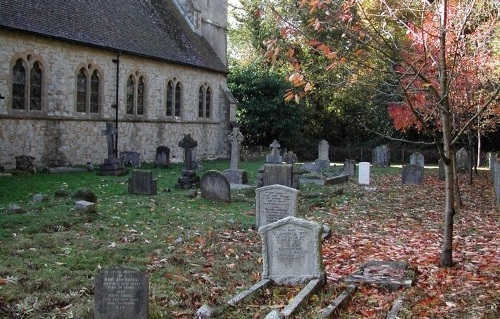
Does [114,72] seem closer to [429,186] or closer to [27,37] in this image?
[27,37]

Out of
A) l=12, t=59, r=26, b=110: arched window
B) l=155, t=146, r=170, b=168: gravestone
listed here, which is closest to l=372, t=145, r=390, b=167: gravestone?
l=155, t=146, r=170, b=168: gravestone

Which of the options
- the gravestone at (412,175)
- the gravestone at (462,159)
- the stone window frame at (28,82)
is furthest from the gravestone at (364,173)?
the stone window frame at (28,82)

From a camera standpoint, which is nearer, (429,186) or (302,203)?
(302,203)

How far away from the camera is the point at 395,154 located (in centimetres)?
4319

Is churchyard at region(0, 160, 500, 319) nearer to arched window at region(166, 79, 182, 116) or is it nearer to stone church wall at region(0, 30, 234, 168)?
stone church wall at region(0, 30, 234, 168)

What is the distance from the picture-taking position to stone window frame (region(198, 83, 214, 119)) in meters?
35.1

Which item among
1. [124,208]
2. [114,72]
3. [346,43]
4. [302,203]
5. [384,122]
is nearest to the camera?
[346,43]

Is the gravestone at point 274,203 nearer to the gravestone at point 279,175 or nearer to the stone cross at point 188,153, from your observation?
the gravestone at point 279,175

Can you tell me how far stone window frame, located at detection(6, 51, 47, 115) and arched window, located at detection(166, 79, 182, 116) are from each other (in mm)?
9046

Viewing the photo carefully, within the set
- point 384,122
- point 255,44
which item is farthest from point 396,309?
point 255,44

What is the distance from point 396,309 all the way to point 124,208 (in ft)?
27.5

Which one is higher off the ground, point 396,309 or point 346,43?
point 346,43

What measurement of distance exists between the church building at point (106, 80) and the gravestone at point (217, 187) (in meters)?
9.90

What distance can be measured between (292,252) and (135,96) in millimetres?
22445
